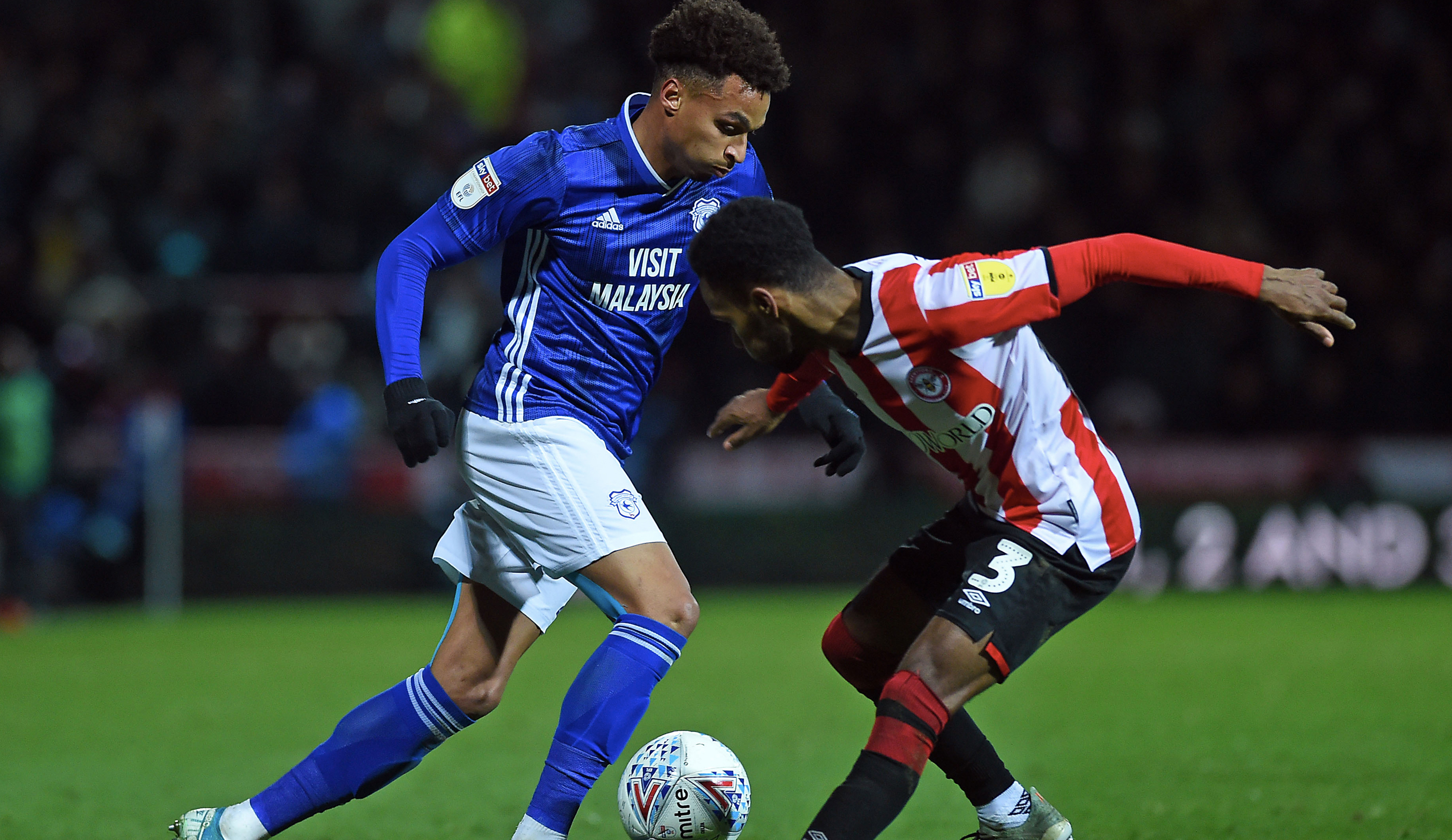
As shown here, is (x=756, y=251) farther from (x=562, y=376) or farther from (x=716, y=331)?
(x=716, y=331)

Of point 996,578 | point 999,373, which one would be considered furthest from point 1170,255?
point 996,578

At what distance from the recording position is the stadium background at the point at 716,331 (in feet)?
35.0

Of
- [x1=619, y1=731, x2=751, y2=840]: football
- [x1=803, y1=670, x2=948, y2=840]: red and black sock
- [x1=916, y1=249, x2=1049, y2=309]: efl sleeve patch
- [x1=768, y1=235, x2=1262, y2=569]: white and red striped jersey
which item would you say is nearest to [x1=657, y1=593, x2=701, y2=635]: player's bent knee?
[x1=619, y1=731, x2=751, y2=840]: football

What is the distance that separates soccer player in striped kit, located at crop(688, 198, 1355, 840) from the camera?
3.40 m

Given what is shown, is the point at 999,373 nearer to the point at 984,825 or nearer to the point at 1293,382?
the point at 984,825

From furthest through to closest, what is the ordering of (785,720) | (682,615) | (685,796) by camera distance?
1. (785,720)
2. (685,796)
3. (682,615)

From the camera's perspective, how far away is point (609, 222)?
3998 millimetres

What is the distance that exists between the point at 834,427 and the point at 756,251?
3.17 ft

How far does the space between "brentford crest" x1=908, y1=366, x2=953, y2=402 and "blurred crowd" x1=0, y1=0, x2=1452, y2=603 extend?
788cm

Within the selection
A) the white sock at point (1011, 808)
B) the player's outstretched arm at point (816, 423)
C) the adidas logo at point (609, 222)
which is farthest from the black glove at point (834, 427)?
the white sock at point (1011, 808)

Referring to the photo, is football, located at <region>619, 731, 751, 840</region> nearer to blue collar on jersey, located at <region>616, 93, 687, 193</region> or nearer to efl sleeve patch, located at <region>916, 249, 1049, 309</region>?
efl sleeve patch, located at <region>916, 249, 1049, 309</region>

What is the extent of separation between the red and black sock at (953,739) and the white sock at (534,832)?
0.84 m

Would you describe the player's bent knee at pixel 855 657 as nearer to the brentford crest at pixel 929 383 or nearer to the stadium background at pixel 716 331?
the brentford crest at pixel 929 383

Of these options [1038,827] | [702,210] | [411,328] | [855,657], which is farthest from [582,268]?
[1038,827]
